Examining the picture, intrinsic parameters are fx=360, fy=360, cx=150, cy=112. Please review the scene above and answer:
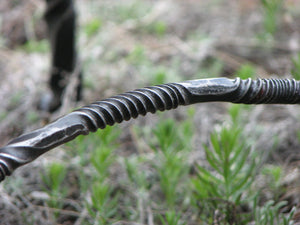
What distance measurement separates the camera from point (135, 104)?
681 mm

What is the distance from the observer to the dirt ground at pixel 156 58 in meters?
1.44

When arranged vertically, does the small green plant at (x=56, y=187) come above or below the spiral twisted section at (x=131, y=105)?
below

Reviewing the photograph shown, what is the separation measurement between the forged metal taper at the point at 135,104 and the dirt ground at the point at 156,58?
48 centimetres

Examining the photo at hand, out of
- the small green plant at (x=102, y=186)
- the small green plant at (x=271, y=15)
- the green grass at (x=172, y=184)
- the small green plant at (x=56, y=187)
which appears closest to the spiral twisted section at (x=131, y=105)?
the green grass at (x=172, y=184)

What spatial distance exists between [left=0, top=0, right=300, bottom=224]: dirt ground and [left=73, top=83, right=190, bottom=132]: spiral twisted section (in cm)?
55

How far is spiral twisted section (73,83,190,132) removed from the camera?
2.18ft

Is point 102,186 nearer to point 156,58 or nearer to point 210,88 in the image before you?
point 210,88

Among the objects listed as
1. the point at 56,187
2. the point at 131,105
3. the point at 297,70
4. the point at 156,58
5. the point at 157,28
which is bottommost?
the point at 56,187

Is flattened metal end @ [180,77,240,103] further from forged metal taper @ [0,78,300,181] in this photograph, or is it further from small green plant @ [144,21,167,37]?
small green plant @ [144,21,167,37]

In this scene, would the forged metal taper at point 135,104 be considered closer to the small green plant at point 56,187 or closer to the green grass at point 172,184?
the green grass at point 172,184

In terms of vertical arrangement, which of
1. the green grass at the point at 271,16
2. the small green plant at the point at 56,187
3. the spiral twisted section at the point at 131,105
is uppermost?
the green grass at the point at 271,16

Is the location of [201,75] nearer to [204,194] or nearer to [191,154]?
[191,154]

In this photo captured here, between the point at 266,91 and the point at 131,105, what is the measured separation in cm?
31

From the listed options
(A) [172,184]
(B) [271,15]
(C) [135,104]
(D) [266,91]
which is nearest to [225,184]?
(A) [172,184]
